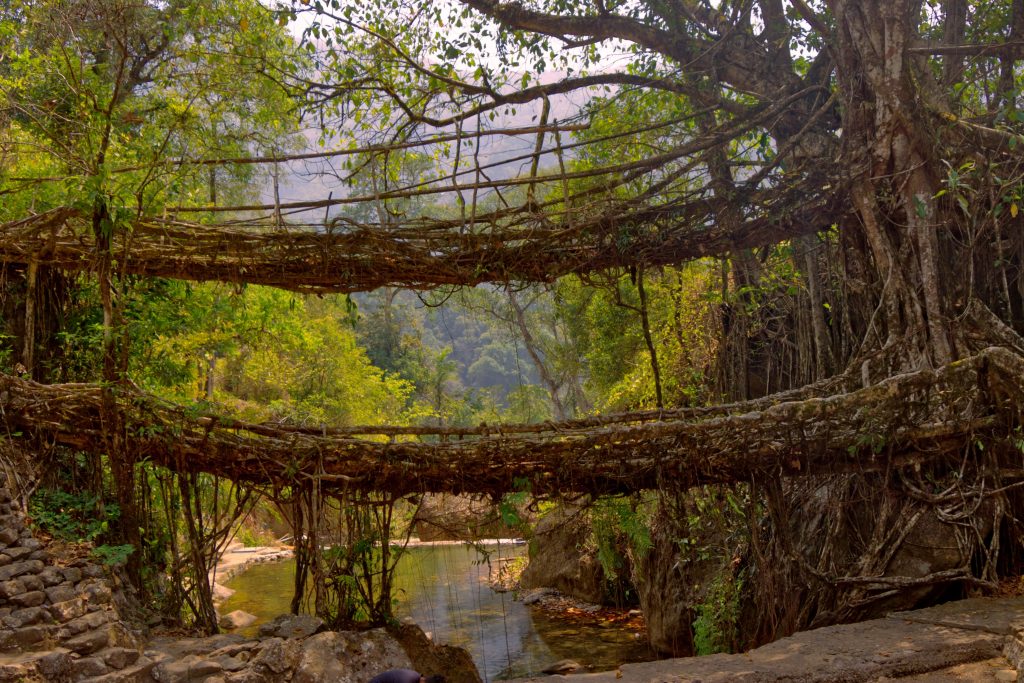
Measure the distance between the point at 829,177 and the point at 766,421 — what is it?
2258mm

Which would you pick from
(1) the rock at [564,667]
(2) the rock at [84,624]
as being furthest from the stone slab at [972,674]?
(2) the rock at [84,624]

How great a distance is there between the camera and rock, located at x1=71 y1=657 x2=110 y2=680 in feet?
14.9

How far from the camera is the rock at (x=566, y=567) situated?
1147 centimetres

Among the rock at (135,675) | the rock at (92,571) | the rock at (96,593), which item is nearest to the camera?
the rock at (135,675)

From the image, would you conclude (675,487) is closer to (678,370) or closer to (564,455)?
(564,455)

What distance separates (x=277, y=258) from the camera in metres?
6.41

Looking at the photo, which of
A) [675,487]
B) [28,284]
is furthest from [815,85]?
[28,284]

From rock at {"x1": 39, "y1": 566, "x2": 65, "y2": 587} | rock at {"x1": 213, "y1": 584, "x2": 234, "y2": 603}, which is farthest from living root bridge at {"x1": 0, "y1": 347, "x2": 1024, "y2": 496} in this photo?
rock at {"x1": 213, "y1": 584, "x2": 234, "y2": 603}

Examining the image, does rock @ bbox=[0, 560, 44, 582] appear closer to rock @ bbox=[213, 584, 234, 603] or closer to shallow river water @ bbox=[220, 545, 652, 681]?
shallow river water @ bbox=[220, 545, 652, 681]

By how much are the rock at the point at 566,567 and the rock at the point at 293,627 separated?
5.83 meters

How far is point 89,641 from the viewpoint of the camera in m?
4.76

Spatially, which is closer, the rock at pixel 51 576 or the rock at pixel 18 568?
the rock at pixel 18 568

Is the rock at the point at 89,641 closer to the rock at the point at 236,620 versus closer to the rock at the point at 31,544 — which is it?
the rock at the point at 31,544

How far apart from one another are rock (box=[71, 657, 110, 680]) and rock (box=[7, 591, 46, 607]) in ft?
1.74
